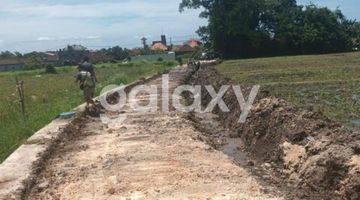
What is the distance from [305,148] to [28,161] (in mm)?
4025

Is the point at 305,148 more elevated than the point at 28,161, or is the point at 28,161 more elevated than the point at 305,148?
the point at 305,148

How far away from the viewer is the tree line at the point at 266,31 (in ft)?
168

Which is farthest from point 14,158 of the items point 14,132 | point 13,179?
point 14,132

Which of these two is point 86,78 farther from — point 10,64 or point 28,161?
point 10,64

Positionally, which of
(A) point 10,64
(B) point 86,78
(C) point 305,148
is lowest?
(A) point 10,64

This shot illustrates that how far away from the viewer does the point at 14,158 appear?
8688mm

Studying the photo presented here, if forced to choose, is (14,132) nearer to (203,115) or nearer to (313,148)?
(203,115)

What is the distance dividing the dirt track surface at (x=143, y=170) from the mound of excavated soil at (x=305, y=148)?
61 centimetres

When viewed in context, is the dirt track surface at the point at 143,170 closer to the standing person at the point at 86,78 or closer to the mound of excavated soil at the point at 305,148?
the mound of excavated soil at the point at 305,148

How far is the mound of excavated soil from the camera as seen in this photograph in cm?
641

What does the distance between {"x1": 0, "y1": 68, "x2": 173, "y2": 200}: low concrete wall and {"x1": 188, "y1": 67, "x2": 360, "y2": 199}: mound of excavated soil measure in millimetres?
3414

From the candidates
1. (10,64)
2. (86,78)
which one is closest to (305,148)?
(86,78)

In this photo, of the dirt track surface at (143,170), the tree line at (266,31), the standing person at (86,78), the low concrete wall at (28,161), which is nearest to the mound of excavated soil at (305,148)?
the dirt track surface at (143,170)

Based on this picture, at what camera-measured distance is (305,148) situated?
7910 mm
